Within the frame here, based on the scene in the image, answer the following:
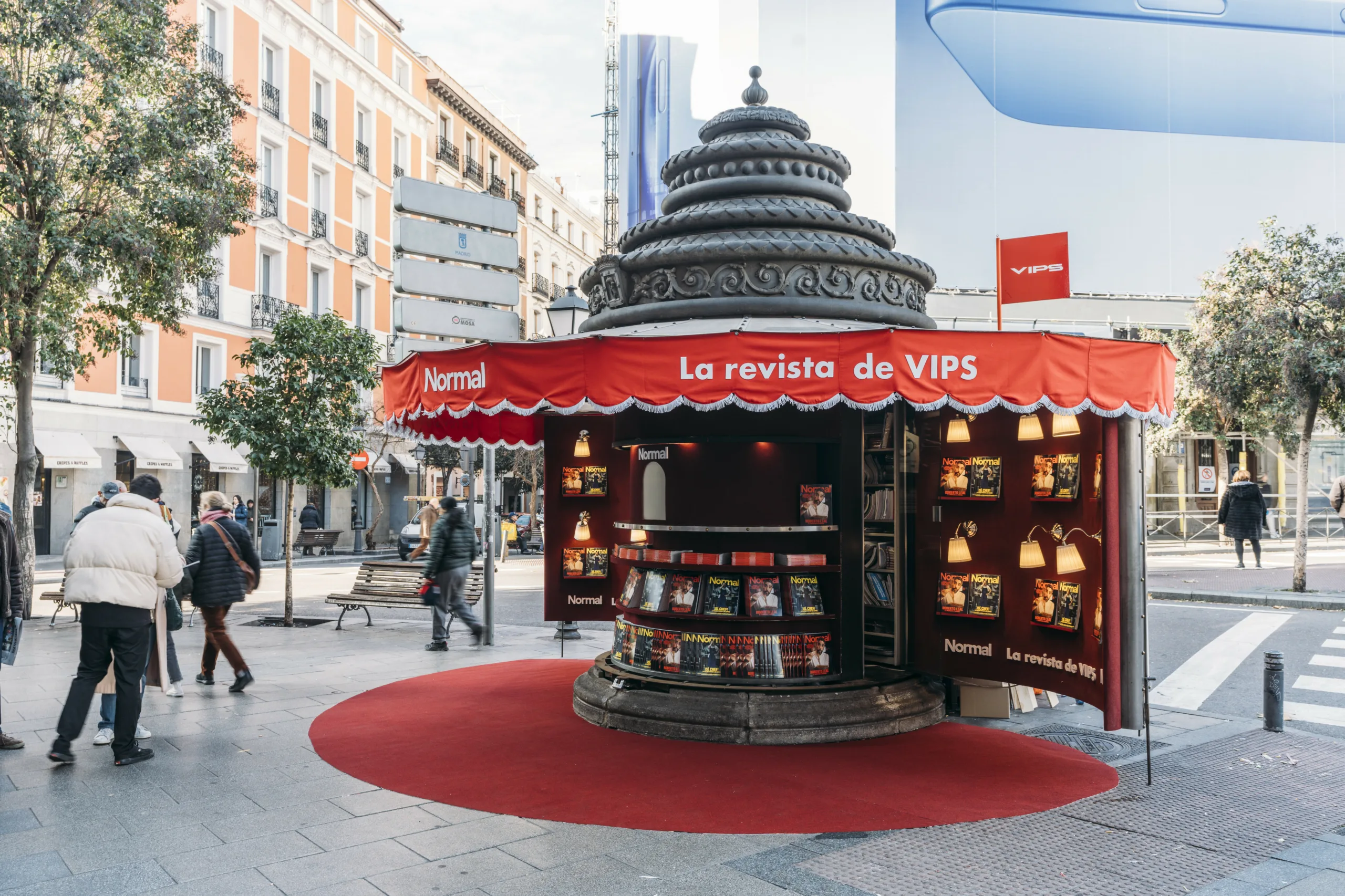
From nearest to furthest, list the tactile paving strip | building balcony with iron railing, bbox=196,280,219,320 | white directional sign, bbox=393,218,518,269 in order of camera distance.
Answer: the tactile paving strip → white directional sign, bbox=393,218,518,269 → building balcony with iron railing, bbox=196,280,219,320

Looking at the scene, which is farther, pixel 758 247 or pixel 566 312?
pixel 566 312

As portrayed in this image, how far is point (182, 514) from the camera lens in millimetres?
27516

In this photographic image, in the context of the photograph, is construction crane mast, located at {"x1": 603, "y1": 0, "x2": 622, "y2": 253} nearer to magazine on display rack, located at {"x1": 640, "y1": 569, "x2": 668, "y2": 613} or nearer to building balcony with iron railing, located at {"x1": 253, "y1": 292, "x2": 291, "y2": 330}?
building balcony with iron railing, located at {"x1": 253, "y1": 292, "x2": 291, "y2": 330}

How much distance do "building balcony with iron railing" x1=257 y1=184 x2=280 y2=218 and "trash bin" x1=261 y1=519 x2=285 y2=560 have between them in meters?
10.5

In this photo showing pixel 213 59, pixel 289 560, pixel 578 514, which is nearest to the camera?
pixel 578 514

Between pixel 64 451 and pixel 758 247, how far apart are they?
2265cm

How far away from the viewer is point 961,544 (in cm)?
743

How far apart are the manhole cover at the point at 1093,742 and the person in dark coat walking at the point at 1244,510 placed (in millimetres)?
14257

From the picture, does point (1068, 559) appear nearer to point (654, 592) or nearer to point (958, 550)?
point (958, 550)

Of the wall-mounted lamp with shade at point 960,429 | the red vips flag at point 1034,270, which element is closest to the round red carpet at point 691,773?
the wall-mounted lamp with shade at point 960,429

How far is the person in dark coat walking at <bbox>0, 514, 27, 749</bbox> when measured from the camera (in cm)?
648

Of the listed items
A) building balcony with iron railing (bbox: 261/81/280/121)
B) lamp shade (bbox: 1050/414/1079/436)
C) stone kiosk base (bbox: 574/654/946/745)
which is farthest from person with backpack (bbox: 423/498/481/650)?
building balcony with iron railing (bbox: 261/81/280/121)

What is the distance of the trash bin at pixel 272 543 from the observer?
26328 millimetres

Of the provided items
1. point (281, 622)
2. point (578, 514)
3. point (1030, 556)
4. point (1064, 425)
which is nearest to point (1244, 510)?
point (1030, 556)
